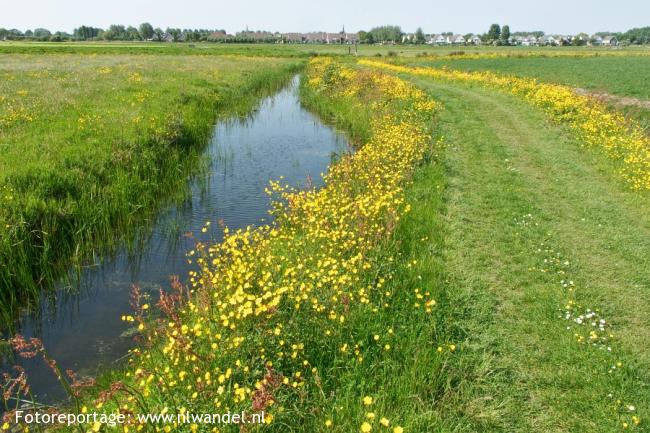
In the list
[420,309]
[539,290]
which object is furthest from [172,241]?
[539,290]

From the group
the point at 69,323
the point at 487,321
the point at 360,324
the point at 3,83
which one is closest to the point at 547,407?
the point at 487,321

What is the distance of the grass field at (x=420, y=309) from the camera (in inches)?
181

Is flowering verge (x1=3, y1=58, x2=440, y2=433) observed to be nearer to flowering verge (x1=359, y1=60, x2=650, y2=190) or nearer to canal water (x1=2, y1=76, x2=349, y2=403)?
canal water (x1=2, y1=76, x2=349, y2=403)

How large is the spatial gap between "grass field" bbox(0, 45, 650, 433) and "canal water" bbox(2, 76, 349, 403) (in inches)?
18.0

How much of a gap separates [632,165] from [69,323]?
1520cm

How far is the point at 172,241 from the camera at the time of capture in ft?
32.3

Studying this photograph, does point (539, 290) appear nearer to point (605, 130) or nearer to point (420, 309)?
point (420, 309)

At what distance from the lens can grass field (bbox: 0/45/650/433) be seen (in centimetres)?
459

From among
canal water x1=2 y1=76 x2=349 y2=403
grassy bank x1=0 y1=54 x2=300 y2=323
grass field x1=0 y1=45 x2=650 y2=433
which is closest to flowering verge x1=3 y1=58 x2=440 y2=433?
grass field x1=0 y1=45 x2=650 y2=433

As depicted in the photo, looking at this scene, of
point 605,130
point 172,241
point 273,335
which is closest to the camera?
point 273,335

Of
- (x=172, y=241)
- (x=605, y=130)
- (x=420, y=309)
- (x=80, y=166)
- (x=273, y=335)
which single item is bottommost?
(x=172, y=241)

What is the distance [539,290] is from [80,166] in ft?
35.3

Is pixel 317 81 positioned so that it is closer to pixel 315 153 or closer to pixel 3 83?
pixel 315 153

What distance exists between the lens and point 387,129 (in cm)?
1631
